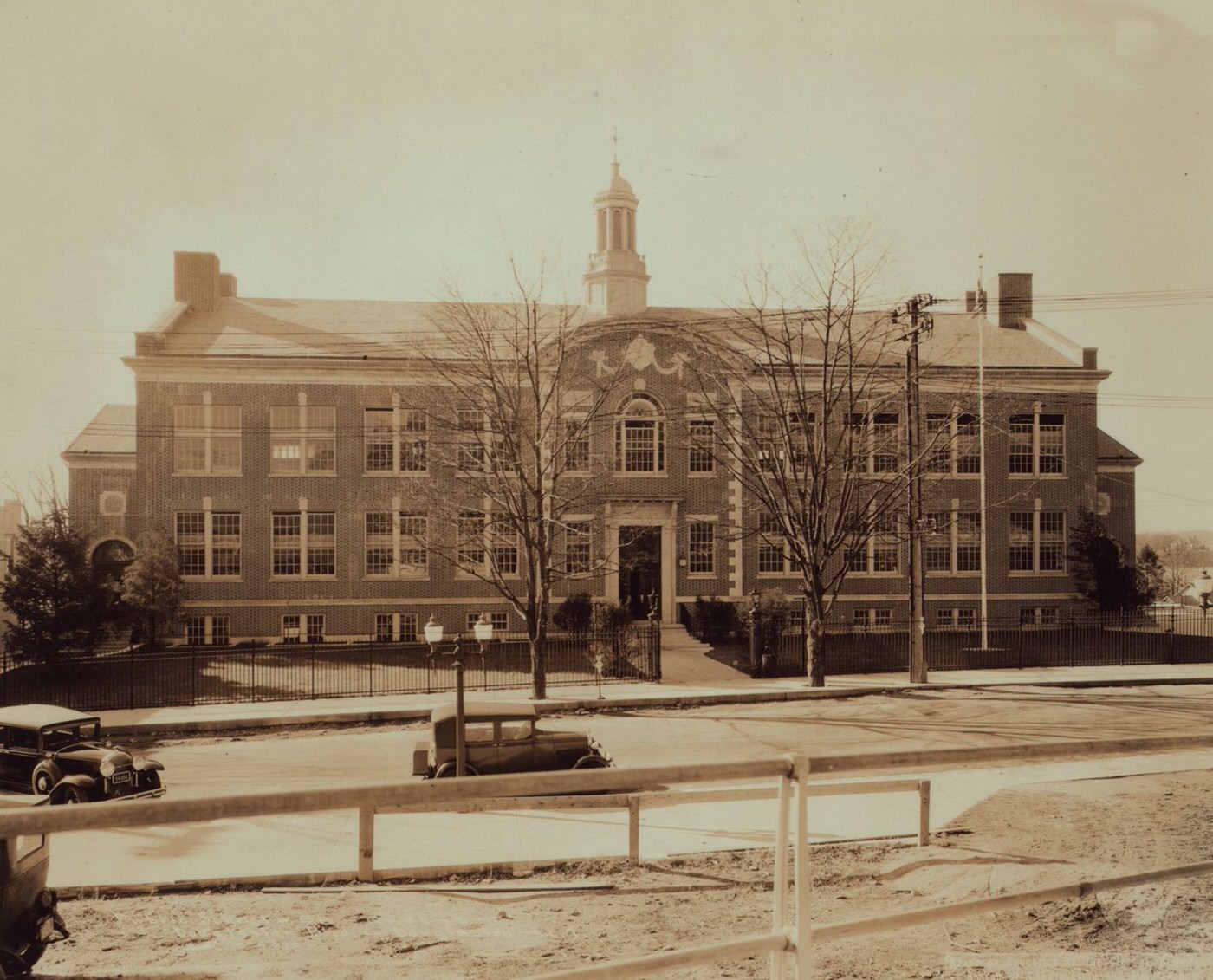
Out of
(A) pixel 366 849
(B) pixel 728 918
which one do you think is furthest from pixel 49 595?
(B) pixel 728 918

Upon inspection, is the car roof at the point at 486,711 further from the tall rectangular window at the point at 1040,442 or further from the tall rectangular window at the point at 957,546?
the tall rectangular window at the point at 1040,442

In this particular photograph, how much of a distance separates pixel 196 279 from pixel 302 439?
8.75 metres

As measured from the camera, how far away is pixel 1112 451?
4919 cm

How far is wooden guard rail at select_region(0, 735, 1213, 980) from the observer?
237 centimetres

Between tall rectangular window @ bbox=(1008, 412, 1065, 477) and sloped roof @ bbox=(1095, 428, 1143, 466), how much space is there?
5.97 meters

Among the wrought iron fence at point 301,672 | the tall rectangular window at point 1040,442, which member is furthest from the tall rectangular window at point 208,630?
the tall rectangular window at point 1040,442

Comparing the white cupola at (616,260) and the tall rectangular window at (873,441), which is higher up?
the white cupola at (616,260)

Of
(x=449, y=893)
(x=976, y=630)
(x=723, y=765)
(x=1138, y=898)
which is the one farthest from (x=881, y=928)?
(x=976, y=630)

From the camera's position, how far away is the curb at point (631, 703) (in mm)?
21781

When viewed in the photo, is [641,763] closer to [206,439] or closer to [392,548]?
[392,548]

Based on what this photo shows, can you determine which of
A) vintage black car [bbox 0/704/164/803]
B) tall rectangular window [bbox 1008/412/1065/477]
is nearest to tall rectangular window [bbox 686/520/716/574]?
tall rectangular window [bbox 1008/412/1065/477]

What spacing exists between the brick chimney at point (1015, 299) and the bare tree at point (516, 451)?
20785mm

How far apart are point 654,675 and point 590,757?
43.6 feet

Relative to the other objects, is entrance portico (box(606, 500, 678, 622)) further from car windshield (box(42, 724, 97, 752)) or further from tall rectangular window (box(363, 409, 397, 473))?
car windshield (box(42, 724, 97, 752))
